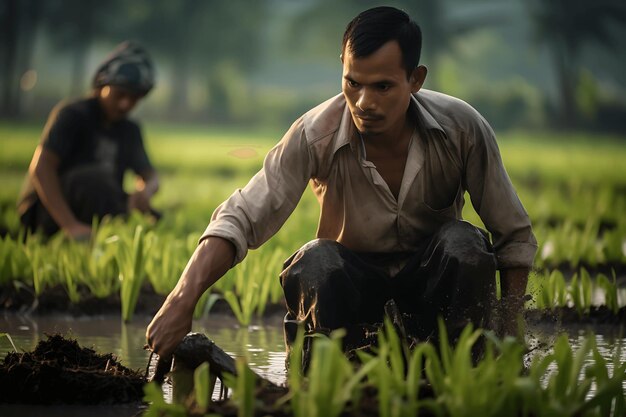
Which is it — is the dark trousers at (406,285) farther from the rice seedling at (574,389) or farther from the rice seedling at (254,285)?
the rice seedling at (254,285)

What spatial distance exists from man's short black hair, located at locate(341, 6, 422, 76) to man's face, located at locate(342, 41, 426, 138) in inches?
0.7

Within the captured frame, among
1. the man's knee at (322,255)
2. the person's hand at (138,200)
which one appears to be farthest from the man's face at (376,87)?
the person's hand at (138,200)

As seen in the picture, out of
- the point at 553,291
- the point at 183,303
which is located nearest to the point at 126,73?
the point at 553,291

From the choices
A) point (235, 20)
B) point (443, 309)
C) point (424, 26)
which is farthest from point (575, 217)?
point (235, 20)

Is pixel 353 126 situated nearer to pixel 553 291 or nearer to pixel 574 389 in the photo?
pixel 574 389

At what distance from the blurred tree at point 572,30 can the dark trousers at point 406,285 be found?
1043 inches

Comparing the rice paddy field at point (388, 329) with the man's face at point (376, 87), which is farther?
the man's face at point (376, 87)

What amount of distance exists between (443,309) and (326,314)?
1.33 ft

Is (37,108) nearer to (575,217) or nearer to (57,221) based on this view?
(575,217)

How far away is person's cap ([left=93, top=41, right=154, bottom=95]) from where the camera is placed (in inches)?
312

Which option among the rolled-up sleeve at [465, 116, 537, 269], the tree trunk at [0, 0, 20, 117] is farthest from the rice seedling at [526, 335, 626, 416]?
the tree trunk at [0, 0, 20, 117]

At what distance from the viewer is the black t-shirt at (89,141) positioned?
7.77 metres

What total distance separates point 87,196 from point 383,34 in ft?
13.0

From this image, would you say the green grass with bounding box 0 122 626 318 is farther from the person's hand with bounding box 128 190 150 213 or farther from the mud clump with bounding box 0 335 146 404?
the mud clump with bounding box 0 335 146 404
